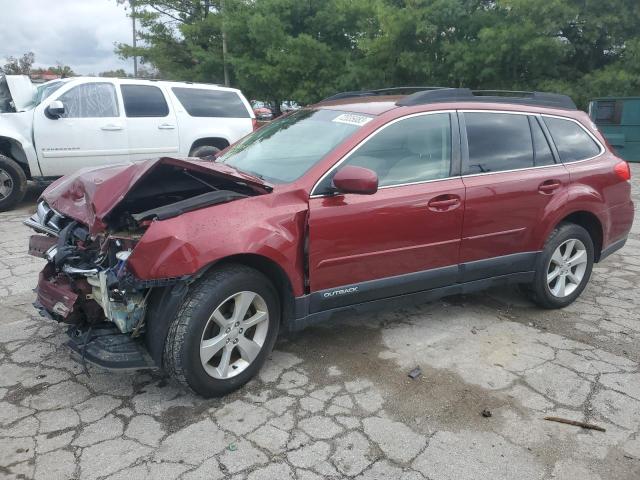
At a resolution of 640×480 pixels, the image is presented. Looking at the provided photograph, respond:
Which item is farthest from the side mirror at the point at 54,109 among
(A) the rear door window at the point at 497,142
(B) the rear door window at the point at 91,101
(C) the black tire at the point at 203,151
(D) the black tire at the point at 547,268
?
(D) the black tire at the point at 547,268

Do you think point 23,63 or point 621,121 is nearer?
point 621,121

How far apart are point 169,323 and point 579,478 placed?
215 centimetres

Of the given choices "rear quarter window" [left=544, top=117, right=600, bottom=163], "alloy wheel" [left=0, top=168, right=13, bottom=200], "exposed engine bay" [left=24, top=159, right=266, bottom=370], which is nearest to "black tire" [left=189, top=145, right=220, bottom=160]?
"alloy wheel" [left=0, top=168, right=13, bottom=200]

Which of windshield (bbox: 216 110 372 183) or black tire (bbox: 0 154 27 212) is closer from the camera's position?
windshield (bbox: 216 110 372 183)

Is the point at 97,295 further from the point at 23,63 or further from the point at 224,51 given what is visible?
the point at 23,63

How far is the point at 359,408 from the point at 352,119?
190 centimetres

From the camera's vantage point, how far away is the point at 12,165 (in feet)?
24.4

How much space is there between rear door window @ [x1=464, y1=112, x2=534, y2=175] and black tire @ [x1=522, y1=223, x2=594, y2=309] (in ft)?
2.15

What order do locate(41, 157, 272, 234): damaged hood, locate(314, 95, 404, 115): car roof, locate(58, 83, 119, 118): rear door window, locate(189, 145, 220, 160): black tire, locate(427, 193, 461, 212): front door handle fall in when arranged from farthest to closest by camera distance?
1. locate(189, 145, 220, 160): black tire
2. locate(58, 83, 119, 118): rear door window
3. locate(314, 95, 404, 115): car roof
4. locate(427, 193, 461, 212): front door handle
5. locate(41, 157, 272, 234): damaged hood

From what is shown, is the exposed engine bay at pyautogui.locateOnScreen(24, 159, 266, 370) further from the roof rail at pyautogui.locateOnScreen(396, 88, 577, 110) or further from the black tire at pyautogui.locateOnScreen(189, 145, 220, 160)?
the black tire at pyautogui.locateOnScreen(189, 145, 220, 160)

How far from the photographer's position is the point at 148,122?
8320mm

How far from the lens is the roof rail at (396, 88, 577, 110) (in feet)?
12.5

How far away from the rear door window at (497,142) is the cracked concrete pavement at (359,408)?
1242mm

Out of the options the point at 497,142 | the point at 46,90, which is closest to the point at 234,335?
the point at 497,142
